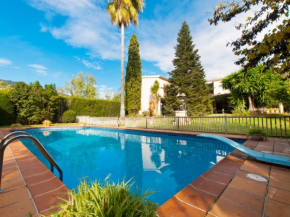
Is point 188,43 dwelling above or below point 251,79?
above

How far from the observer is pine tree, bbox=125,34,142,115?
18.6m

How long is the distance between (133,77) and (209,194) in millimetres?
18088

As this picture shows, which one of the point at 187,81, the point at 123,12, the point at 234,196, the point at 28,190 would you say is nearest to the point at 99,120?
the point at 123,12

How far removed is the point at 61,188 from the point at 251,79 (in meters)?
18.2

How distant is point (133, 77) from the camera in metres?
18.9

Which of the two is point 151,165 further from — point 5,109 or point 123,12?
point 123,12

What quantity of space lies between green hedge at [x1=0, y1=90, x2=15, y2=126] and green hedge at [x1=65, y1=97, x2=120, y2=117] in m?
4.55

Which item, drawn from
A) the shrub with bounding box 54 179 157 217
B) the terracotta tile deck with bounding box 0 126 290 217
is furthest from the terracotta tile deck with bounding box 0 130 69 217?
the shrub with bounding box 54 179 157 217

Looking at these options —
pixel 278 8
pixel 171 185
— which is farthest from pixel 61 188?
pixel 278 8

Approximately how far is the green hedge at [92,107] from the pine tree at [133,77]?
2.22 meters

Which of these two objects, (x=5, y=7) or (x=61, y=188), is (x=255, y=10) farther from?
(x=5, y=7)

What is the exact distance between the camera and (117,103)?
1962 cm

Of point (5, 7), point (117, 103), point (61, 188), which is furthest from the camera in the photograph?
point (117, 103)

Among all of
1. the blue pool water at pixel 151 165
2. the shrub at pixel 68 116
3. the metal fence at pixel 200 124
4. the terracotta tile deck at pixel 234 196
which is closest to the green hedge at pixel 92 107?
the shrub at pixel 68 116
